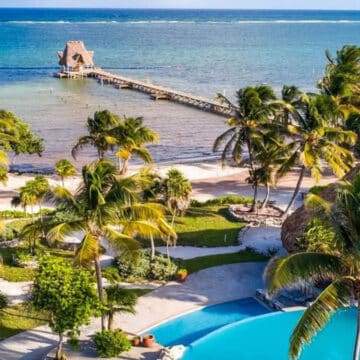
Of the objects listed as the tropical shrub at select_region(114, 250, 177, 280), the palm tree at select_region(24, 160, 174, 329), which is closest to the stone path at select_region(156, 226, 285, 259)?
the tropical shrub at select_region(114, 250, 177, 280)

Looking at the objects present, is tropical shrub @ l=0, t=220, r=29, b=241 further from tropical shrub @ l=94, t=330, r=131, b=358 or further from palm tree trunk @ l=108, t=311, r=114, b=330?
tropical shrub @ l=94, t=330, r=131, b=358

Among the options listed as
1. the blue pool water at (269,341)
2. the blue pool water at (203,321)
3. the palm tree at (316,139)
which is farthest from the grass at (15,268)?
the palm tree at (316,139)

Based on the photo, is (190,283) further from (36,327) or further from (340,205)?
(340,205)

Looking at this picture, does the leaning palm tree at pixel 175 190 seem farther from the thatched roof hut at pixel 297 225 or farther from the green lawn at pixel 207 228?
the thatched roof hut at pixel 297 225

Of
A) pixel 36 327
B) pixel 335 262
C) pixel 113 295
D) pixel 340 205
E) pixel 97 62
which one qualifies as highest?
pixel 97 62

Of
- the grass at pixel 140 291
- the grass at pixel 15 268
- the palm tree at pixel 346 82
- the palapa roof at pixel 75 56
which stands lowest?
the grass at pixel 140 291

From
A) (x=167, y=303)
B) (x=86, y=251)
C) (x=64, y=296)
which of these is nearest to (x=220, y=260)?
(x=167, y=303)

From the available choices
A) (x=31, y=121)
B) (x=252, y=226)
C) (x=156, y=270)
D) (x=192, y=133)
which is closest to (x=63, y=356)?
(x=156, y=270)
